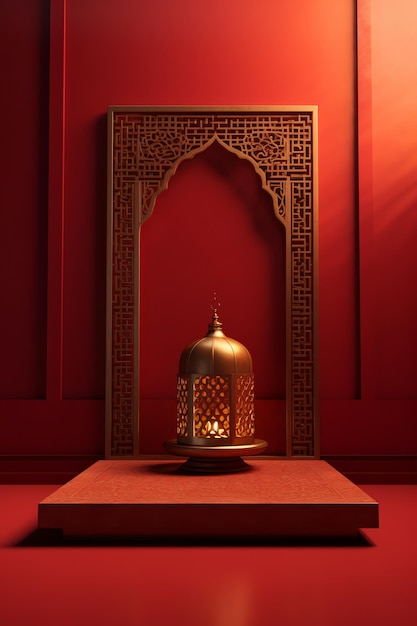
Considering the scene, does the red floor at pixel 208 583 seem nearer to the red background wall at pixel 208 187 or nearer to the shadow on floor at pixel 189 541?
the shadow on floor at pixel 189 541

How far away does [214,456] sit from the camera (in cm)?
268

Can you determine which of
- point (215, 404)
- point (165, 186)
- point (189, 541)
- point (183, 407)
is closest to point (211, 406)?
point (215, 404)

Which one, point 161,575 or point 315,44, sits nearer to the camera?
point 161,575

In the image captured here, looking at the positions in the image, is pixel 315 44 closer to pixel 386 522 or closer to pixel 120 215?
pixel 120 215

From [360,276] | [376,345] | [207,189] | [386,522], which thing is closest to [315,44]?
[207,189]

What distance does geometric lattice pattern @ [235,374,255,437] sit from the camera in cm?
281

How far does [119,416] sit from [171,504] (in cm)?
105

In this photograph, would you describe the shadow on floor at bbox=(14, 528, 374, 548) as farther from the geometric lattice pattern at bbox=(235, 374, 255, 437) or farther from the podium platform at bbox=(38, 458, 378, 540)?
the geometric lattice pattern at bbox=(235, 374, 255, 437)

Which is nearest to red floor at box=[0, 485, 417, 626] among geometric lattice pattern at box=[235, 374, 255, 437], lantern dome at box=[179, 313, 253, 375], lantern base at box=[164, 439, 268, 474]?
lantern base at box=[164, 439, 268, 474]

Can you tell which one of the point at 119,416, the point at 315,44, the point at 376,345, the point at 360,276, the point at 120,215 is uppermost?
the point at 315,44

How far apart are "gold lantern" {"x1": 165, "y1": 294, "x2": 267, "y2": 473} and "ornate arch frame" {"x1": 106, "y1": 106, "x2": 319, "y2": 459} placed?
0.37m

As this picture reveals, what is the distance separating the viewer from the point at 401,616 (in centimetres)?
158

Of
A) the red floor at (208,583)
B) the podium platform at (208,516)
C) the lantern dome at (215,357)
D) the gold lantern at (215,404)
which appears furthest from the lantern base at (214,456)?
the red floor at (208,583)

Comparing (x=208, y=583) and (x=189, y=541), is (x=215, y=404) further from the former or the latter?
(x=208, y=583)
